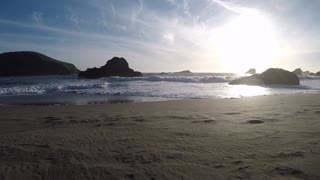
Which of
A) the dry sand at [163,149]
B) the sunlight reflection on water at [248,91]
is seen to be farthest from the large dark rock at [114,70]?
the dry sand at [163,149]

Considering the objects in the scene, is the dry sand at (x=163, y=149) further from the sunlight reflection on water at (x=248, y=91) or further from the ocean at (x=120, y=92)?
the sunlight reflection on water at (x=248, y=91)

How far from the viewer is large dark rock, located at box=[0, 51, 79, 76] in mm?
99688

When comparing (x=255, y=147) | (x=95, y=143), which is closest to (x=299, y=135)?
(x=255, y=147)

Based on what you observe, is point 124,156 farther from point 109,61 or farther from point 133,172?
point 109,61

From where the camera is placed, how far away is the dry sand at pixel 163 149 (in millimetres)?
3640

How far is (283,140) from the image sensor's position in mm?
4961

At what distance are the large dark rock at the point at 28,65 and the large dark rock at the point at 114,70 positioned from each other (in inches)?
1768

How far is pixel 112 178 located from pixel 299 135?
3430 millimetres

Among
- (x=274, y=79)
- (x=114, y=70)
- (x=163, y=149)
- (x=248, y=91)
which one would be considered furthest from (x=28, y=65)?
(x=163, y=149)

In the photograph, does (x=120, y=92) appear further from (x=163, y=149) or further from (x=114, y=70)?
(x=114, y=70)

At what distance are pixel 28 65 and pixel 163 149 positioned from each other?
363 ft

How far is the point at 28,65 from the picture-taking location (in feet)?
346

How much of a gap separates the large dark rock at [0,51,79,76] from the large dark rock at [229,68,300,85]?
86.5 m

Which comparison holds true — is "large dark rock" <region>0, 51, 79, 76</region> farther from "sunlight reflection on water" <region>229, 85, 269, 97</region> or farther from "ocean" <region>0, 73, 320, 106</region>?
"sunlight reflection on water" <region>229, 85, 269, 97</region>
